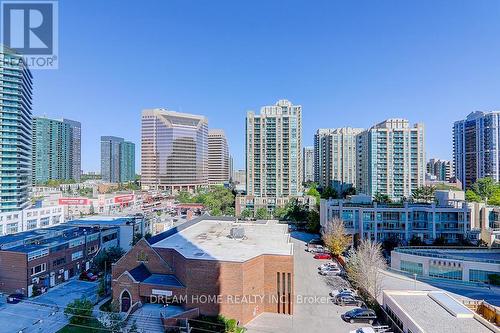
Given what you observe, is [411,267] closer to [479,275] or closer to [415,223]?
[479,275]

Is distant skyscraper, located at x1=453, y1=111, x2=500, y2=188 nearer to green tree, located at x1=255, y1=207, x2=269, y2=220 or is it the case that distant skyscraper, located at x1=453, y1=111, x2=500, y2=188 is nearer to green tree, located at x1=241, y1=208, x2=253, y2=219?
green tree, located at x1=255, y1=207, x2=269, y2=220

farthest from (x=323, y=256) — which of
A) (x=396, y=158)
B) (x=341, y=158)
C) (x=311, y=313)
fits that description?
(x=341, y=158)

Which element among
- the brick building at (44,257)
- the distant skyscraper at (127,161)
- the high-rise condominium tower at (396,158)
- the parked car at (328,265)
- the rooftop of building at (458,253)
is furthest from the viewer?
the distant skyscraper at (127,161)

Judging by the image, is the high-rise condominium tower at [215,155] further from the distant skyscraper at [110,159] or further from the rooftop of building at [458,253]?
the rooftop of building at [458,253]

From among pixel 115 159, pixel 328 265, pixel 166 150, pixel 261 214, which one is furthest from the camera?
pixel 115 159

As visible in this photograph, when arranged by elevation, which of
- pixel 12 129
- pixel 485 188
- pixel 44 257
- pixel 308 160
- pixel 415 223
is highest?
pixel 12 129

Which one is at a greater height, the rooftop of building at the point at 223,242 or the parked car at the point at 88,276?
the rooftop of building at the point at 223,242

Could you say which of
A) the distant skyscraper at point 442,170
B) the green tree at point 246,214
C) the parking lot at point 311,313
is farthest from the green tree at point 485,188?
the distant skyscraper at point 442,170
